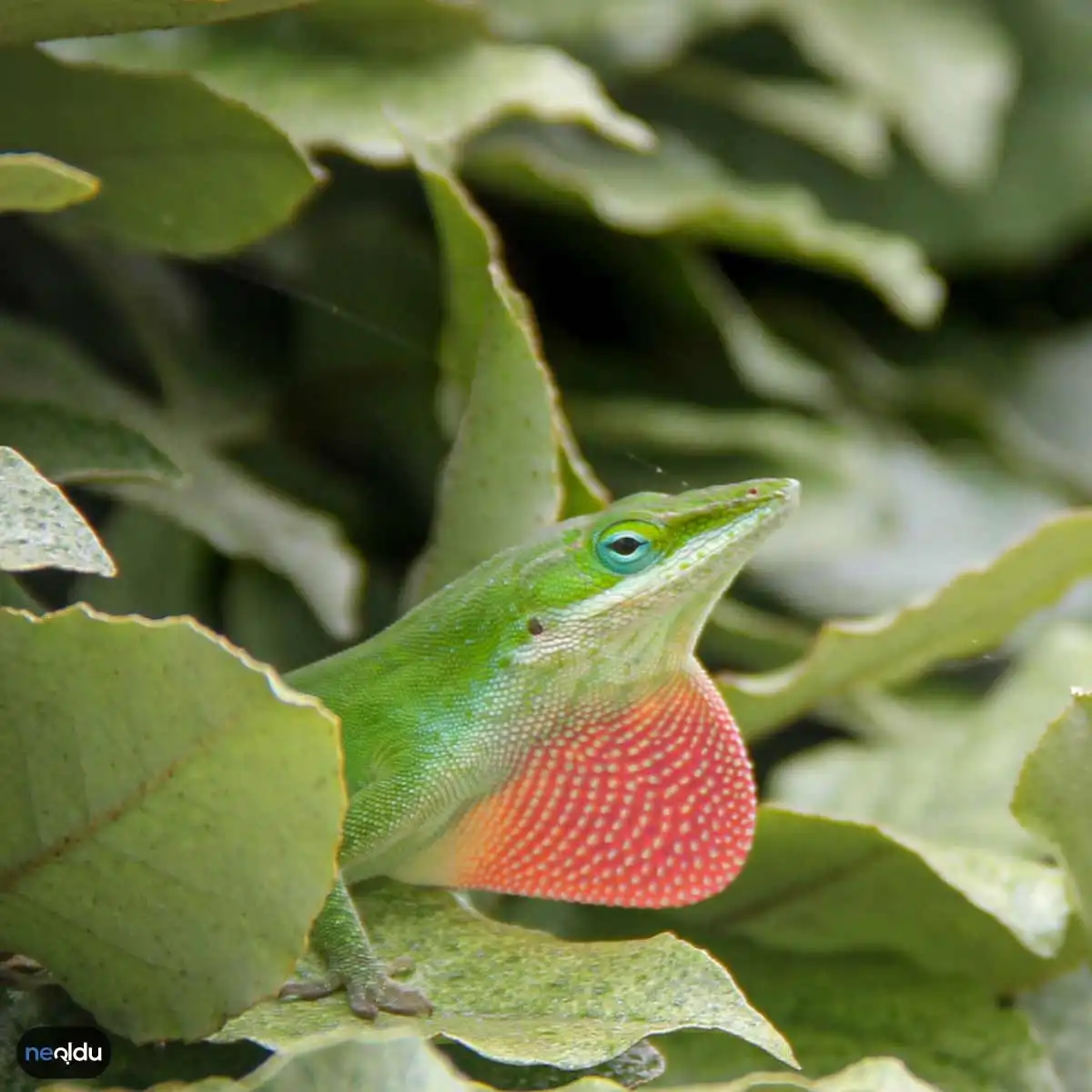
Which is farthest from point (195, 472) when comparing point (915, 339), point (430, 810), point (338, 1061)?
point (915, 339)

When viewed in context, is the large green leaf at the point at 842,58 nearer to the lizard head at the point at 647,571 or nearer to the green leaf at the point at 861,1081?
the lizard head at the point at 647,571

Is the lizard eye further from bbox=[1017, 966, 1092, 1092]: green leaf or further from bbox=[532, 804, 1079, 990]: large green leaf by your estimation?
bbox=[1017, 966, 1092, 1092]: green leaf

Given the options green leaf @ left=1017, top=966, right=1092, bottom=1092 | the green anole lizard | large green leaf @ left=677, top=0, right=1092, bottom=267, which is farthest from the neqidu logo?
large green leaf @ left=677, top=0, right=1092, bottom=267

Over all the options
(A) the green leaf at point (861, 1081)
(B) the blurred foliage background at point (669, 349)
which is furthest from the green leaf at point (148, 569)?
(A) the green leaf at point (861, 1081)

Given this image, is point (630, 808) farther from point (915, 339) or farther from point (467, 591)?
point (915, 339)

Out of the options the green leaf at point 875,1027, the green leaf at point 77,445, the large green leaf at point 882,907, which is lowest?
the green leaf at point 875,1027

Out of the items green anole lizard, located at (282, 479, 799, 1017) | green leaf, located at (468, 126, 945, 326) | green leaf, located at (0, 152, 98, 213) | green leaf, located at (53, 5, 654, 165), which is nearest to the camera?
green leaf, located at (0, 152, 98, 213)
